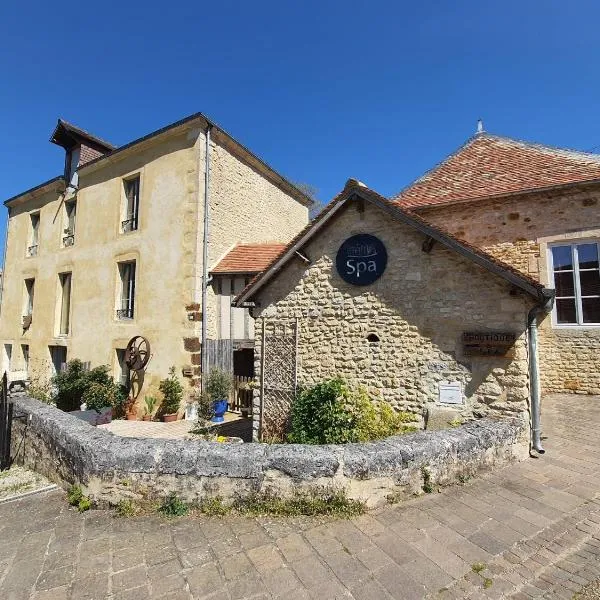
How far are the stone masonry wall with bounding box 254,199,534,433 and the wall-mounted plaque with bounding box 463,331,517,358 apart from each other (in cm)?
9

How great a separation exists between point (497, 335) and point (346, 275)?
8.73 feet

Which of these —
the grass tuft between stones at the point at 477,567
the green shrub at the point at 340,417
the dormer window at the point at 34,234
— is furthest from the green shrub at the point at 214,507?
the dormer window at the point at 34,234

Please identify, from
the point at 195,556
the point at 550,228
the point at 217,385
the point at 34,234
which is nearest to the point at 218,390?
the point at 217,385

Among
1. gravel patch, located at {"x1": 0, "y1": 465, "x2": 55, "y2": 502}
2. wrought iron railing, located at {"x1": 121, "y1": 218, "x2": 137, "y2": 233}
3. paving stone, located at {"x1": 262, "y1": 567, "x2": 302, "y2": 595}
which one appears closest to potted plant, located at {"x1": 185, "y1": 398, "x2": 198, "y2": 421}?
gravel patch, located at {"x1": 0, "y1": 465, "x2": 55, "y2": 502}

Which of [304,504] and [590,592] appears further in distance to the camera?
[304,504]

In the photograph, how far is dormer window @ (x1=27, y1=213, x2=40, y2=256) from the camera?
1605 centimetres

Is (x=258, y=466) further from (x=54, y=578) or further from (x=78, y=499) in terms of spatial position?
(x=78, y=499)

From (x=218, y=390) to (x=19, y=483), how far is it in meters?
5.18

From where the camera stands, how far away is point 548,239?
28.5 feet

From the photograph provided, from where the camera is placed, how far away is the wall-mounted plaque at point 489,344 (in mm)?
5250

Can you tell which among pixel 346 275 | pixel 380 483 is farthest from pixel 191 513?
pixel 346 275

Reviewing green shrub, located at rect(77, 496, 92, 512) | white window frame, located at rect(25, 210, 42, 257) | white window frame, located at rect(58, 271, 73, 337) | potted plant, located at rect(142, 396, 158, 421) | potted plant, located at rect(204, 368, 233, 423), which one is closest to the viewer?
green shrub, located at rect(77, 496, 92, 512)

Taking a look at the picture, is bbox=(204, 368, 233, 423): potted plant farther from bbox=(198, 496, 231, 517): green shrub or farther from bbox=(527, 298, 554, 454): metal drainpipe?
bbox=(527, 298, 554, 454): metal drainpipe

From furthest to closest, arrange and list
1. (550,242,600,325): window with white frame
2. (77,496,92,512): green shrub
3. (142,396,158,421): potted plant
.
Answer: (142,396,158,421): potted plant, (550,242,600,325): window with white frame, (77,496,92,512): green shrub
